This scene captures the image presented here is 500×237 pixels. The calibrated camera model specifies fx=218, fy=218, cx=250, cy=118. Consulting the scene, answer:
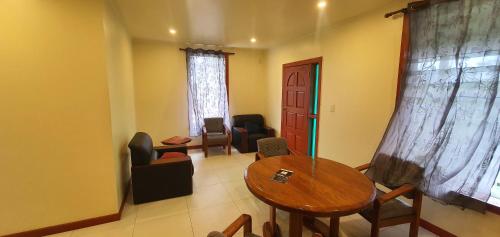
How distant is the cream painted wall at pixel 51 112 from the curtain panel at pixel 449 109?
2.88 metres

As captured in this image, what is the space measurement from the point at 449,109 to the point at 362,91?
1.05 m

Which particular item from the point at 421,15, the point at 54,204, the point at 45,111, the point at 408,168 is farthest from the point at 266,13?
the point at 54,204

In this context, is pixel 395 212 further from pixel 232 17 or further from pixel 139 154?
pixel 232 17

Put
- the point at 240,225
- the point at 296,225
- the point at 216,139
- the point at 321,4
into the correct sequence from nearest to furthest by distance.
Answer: the point at 240,225 → the point at 296,225 → the point at 321,4 → the point at 216,139

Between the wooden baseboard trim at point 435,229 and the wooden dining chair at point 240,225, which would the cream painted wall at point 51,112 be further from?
the wooden baseboard trim at point 435,229

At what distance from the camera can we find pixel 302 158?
2.29 meters

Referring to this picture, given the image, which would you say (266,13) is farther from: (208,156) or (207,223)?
(208,156)

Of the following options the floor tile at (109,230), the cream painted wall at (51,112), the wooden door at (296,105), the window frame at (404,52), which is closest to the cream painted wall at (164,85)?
the wooden door at (296,105)

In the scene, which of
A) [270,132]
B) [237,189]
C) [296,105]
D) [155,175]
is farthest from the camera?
[270,132]

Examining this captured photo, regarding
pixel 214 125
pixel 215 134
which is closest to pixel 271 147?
pixel 215 134

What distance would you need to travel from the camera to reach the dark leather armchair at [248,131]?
15.4ft

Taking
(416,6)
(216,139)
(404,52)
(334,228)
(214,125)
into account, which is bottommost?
(334,228)

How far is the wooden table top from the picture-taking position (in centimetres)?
134

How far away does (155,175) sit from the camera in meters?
2.66
